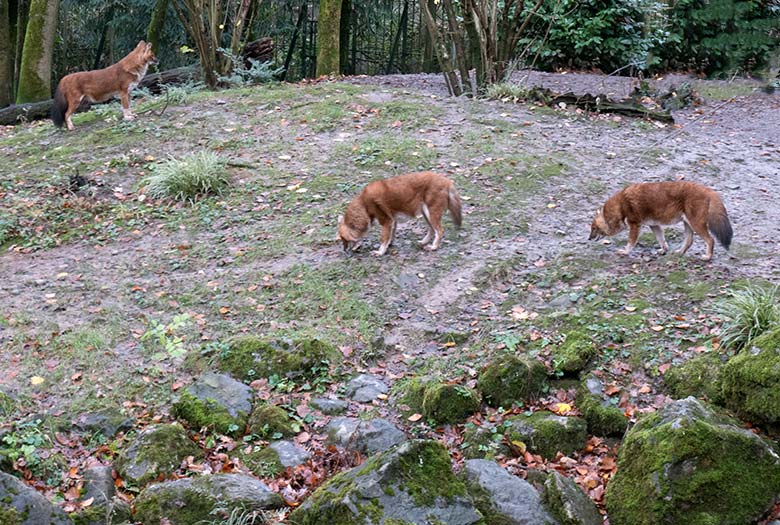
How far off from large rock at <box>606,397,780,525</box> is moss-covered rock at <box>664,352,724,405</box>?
3.21 ft

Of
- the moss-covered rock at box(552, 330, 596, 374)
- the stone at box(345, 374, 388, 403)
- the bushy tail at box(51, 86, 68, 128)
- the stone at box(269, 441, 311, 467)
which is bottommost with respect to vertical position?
the stone at box(269, 441, 311, 467)

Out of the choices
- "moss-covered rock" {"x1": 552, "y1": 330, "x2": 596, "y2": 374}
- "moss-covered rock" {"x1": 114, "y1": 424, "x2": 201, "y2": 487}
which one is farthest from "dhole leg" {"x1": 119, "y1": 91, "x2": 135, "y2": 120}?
"moss-covered rock" {"x1": 552, "y1": 330, "x2": 596, "y2": 374}

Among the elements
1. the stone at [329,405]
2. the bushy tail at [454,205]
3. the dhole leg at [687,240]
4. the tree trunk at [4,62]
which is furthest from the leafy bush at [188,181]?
the tree trunk at [4,62]

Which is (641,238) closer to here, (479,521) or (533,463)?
(533,463)

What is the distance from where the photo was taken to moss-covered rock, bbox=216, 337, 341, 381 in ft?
24.9

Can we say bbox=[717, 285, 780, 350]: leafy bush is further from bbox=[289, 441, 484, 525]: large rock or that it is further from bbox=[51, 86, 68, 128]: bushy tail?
bbox=[51, 86, 68, 128]: bushy tail

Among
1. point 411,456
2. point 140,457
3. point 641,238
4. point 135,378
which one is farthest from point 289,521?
point 641,238

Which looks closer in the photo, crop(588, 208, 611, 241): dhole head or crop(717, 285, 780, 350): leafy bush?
crop(717, 285, 780, 350): leafy bush

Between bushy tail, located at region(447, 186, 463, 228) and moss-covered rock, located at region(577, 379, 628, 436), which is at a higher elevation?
bushy tail, located at region(447, 186, 463, 228)

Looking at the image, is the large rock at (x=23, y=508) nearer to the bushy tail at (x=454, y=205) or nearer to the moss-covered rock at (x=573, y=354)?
the moss-covered rock at (x=573, y=354)

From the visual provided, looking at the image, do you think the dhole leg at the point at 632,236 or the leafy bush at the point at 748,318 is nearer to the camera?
the leafy bush at the point at 748,318

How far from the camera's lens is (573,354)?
23.1 feet

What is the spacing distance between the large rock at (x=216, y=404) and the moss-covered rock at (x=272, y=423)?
120 mm

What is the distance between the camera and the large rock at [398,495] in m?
4.48
